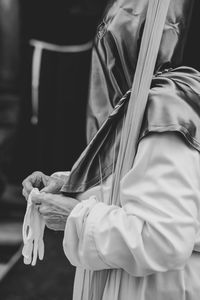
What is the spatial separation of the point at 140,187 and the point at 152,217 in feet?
0.30

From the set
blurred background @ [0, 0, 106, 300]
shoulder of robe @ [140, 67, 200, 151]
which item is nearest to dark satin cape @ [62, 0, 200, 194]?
shoulder of robe @ [140, 67, 200, 151]

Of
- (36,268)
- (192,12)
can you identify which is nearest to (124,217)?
(192,12)

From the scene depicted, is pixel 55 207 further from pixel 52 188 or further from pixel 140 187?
pixel 140 187

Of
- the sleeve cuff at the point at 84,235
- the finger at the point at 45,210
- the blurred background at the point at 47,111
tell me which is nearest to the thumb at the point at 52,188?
the finger at the point at 45,210

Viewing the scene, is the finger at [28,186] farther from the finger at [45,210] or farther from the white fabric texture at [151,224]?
the white fabric texture at [151,224]

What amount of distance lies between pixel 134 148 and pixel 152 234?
0.27 meters

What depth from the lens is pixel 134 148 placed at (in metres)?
1.59

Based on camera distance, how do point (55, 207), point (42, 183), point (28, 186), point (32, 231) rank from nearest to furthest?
point (55, 207)
point (32, 231)
point (28, 186)
point (42, 183)

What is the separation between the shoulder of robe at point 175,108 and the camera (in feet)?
4.94

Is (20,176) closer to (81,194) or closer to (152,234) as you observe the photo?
(81,194)

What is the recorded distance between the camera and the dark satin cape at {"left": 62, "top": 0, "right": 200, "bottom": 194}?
1564 mm

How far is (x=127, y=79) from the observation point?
1.81m

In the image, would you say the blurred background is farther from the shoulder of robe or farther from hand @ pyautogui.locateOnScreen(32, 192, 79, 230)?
the shoulder of robe

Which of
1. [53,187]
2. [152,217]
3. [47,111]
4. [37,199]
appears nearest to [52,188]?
[53,187]
